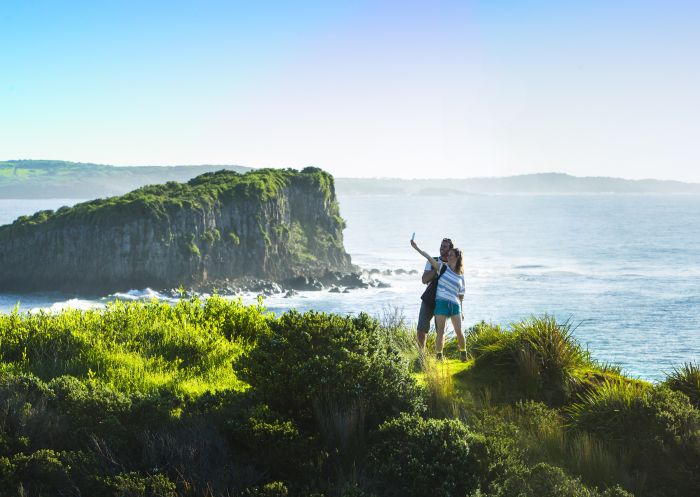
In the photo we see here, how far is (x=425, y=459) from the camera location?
7898 mm

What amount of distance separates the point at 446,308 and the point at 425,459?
4.91 meters

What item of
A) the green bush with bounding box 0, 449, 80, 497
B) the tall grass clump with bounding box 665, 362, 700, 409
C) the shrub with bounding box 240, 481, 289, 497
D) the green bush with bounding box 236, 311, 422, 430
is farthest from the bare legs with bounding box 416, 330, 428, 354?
the green bush with bounding box 0, 449, 80, 497

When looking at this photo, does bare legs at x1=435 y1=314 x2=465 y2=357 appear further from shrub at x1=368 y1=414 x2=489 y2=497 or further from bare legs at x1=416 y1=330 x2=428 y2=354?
shrub at x1=368 y1=414 x2=489 y2=497

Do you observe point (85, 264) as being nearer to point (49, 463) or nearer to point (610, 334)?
point (610, 334)

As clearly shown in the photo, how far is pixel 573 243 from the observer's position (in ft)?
483

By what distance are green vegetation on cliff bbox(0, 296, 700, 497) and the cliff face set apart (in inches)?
3052

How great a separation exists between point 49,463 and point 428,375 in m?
5.03

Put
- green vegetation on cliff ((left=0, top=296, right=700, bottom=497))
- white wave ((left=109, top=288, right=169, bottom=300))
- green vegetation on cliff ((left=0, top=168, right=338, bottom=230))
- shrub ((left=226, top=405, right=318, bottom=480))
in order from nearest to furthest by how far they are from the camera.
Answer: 1. green vegetation on cliff ((left=0, top=296, right=700, bottom=497))
2. shrub ((left=226, top=405, right=318, bottom=480))
3. white wave ((left=109, top=288, right=169, bottom=300))
4. green vegetation on cliff ((left=0, top=168, right=338, bottom=230))

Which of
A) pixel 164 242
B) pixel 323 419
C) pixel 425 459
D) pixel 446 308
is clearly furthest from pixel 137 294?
pixel 425 459

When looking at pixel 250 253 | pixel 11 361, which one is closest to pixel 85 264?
pixel 250 253

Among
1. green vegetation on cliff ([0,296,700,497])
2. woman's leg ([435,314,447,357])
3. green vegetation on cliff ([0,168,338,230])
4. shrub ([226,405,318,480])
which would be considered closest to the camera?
green vegetation on cliff ([0,296,700,497])

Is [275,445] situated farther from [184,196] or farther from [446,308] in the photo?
[184,196]

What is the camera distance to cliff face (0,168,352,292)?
85875 millimetres

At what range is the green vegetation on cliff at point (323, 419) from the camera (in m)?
7.63
